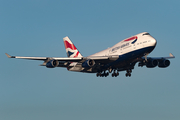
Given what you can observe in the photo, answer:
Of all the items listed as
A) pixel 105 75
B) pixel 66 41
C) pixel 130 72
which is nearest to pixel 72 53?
pixel 66 41

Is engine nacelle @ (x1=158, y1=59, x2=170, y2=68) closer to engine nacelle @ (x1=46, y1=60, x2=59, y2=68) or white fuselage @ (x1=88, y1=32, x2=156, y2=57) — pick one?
white fuselage @ (x1=88, y1=32, x2=156, y2=57)

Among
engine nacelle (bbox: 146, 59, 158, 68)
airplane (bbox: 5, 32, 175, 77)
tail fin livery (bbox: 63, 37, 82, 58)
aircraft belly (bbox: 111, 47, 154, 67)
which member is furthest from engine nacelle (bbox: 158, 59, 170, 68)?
tail fin livery (bbox: 63, 37, 82, 58)

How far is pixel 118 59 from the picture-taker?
64.4 metres

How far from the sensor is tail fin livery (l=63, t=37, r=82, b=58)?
8044cm

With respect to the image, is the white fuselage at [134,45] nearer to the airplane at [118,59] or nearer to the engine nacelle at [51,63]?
the airplane at [118,59]

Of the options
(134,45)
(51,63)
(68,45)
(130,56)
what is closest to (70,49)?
(68,45)

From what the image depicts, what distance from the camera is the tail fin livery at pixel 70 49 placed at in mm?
80438

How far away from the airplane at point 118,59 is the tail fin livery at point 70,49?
7571mm

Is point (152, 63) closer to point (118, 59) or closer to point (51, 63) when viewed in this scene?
point (118, 59)

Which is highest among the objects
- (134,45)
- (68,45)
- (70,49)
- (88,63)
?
(68,45)

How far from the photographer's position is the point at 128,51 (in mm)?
63031

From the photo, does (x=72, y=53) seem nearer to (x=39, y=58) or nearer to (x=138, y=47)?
(x=39, y=58)

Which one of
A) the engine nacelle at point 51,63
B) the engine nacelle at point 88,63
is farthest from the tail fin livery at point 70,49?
the engine nacelle at point 51,63

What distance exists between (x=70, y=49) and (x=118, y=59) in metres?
21.5
